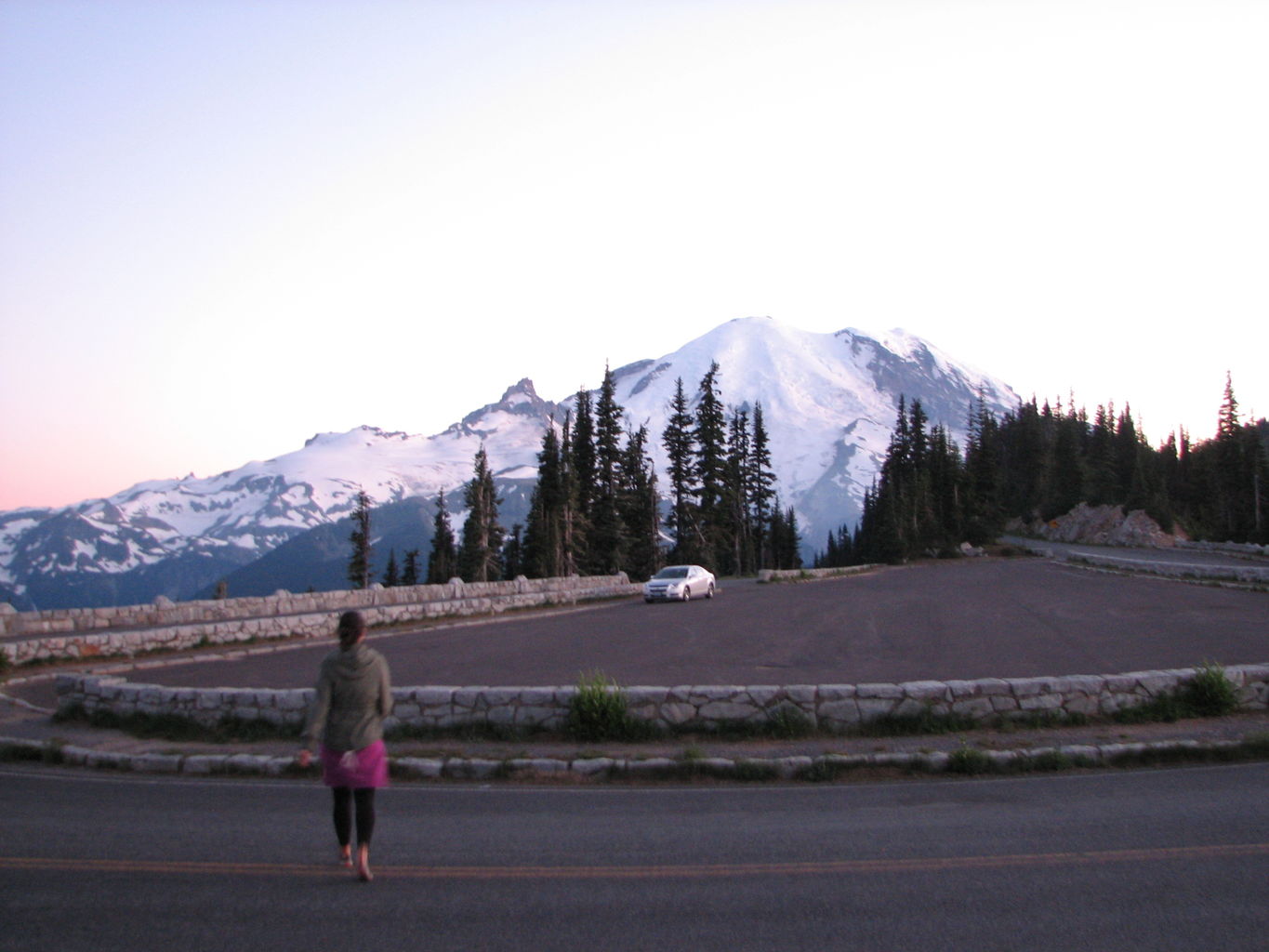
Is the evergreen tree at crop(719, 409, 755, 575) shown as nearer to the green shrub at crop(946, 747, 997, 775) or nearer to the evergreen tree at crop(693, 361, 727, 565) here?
the evergreen tree at crop(693, 361, 727, 565)

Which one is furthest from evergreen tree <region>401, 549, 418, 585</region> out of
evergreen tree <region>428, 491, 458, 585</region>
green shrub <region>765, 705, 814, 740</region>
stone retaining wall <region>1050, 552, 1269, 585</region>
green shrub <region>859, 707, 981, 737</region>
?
green shrub <region>859, 707, 981, 737</region>

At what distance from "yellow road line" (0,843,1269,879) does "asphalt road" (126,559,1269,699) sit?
7.07 metres

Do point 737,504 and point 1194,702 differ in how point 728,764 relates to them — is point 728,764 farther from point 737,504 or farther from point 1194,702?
point 737,504

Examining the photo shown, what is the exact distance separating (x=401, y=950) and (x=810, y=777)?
5311mm

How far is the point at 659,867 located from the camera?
6.32m

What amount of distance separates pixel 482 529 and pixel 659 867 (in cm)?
5947

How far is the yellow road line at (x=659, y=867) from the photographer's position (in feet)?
20.2

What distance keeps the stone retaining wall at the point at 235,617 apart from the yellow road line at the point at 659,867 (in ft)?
52.8

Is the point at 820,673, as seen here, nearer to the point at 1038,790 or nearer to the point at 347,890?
the point at 1038,790

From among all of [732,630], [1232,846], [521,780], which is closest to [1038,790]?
[1232,846]

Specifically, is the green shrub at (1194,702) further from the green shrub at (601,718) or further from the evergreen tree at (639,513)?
the evergreen tree at (639,513)

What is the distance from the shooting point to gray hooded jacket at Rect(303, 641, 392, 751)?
20.4 feet

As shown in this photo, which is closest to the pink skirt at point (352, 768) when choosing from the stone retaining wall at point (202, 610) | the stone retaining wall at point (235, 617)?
the stone retaining wall at point (235, 617)

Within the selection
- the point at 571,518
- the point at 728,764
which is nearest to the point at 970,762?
the point at 728,764
